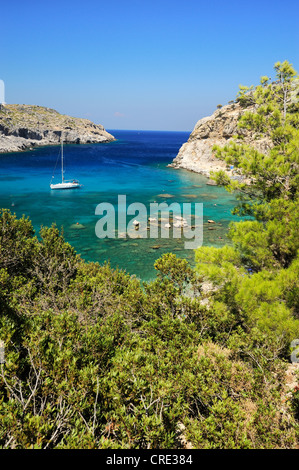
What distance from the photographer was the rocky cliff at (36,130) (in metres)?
96.2

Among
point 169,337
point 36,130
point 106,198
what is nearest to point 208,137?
point 106,198

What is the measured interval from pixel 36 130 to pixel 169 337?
124928 millimetres

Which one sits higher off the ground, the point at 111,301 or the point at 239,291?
the point at 239,291

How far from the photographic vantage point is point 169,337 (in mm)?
8328

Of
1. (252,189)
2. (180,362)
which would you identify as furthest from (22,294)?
(252,189)

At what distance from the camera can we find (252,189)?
11.1 meters

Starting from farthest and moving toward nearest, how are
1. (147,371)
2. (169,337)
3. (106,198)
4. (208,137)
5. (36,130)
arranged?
(36,130)
(208,137)
(106,198)
(169,337)
(147,371)

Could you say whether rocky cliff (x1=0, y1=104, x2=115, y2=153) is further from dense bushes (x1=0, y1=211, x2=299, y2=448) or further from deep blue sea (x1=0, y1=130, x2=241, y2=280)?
dense bushes (x1=0, y1=211, x2=299, y2=448)

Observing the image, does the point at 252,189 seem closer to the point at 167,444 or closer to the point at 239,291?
the point at 239,291

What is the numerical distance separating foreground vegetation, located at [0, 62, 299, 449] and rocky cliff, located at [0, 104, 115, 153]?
308 feet

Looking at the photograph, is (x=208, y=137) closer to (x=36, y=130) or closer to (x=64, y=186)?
(x=64, y=186)

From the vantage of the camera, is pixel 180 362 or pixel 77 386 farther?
pixel 180 362

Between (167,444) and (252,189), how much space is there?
920 centimetres

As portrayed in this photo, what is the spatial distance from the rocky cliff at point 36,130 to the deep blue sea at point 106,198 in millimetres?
23873
